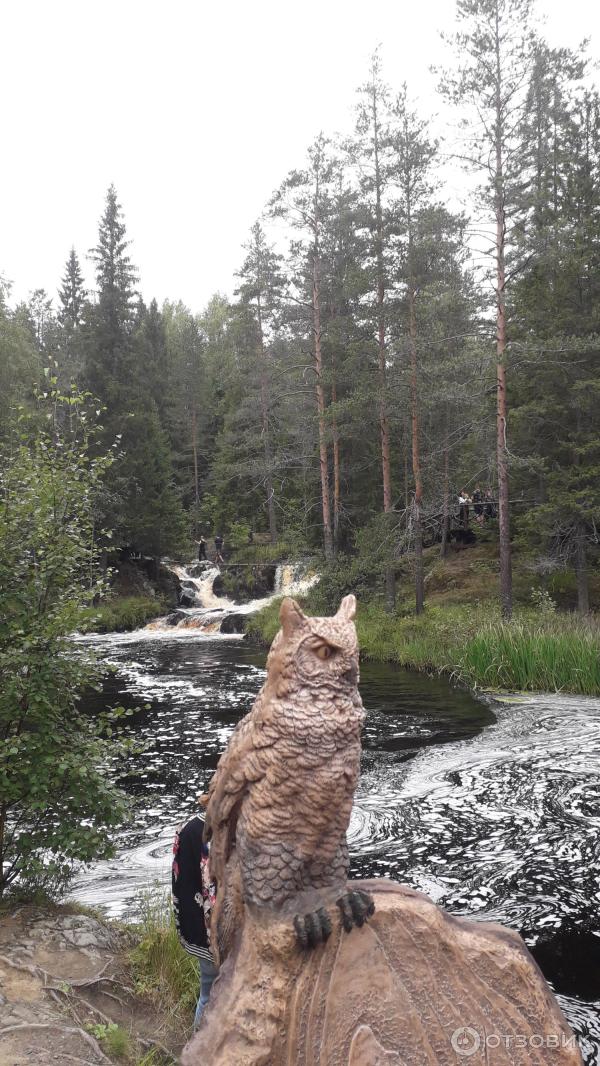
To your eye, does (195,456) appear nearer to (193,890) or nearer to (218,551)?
(218,551)

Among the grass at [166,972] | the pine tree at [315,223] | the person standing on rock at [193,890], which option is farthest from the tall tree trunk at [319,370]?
the person standing on rock at [193,890]

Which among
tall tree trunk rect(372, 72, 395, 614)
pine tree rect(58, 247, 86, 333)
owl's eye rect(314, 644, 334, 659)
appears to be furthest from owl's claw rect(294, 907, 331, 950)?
pine tree rect(58, 247, 86, 333)

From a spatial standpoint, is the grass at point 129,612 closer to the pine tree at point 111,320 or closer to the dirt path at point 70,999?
the pine tree at point 111,320

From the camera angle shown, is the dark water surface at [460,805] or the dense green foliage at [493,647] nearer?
the dark water surface at [460,805]

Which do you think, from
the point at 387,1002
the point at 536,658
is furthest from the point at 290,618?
Result: the point at 536,658

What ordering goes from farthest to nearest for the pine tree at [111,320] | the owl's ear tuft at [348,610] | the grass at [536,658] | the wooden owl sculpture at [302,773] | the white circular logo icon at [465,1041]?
the pine tree at [111,320] < the grass at [536,658] < the owl's ear tuft at [348,610] < the wooden owl sculpture at [302,773] < the white circular logo icon at [465,1041]

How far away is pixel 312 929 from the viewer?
2.47m

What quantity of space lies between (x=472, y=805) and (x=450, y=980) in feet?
20.6

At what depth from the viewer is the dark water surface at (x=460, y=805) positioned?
5.96 metres

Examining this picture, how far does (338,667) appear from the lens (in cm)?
267

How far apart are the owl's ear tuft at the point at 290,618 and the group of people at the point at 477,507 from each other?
76.2ft

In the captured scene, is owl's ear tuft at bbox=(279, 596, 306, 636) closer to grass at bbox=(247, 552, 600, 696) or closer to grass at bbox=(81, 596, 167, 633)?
grass at bbox=(247, 552, 600, 696)

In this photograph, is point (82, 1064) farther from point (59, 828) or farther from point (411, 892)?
point (411, 892)

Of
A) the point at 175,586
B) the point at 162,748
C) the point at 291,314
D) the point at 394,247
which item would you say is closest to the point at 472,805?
the point at 162,748
